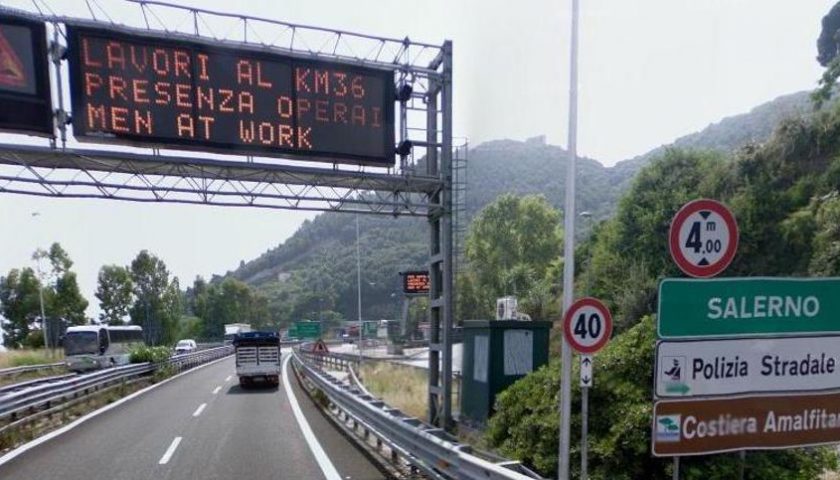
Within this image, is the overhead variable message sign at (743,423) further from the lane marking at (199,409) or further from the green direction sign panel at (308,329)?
the green direction sign panel at (308,329)

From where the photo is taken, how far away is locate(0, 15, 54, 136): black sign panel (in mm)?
9938

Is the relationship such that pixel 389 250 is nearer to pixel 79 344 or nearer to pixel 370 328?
pixel 370 328

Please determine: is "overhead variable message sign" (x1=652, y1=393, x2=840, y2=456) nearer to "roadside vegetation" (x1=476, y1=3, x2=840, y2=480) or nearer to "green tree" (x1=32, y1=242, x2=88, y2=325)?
"roadside vegetation" (x1=476, y1=3, x2=840, y2=480)

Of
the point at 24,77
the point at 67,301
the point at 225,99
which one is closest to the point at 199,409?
the point at 225,99

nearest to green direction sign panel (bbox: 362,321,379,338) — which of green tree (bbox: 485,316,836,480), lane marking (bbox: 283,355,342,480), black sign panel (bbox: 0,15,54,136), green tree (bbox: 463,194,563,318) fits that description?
green tree (bbox: 463,194,563,318)

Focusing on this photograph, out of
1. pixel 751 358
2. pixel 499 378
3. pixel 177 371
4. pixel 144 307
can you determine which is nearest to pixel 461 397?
pixel 499 378

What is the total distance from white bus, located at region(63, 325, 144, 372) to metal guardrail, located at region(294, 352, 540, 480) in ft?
83.5

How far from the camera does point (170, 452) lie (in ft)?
33.5

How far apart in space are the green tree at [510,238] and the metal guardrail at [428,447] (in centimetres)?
6311

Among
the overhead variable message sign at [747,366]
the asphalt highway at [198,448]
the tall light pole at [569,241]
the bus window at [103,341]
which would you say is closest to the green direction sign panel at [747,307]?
the overhead variable message sign at [747,366]

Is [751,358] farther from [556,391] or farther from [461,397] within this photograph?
[461,397]

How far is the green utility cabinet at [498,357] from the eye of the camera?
12477 mm

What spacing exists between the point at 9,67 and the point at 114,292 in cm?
6489

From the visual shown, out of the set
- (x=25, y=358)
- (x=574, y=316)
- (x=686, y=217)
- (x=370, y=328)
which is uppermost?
(x=686, y=217)
